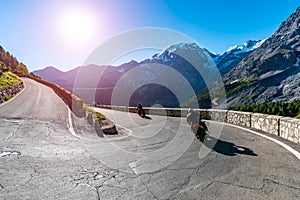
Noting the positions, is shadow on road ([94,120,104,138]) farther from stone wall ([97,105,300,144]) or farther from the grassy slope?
the grassy slope

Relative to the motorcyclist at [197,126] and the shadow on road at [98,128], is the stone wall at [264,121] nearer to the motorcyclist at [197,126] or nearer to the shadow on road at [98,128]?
the motorcyclist at [197,126]

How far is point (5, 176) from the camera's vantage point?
14.3 ft

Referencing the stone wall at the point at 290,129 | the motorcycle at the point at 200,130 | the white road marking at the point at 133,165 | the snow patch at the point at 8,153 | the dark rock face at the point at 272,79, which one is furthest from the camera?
the dark rock face at the point at 272,79

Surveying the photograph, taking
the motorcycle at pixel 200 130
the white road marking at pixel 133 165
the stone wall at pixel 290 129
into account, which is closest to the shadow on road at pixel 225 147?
the motorcycle at pixel 200 130

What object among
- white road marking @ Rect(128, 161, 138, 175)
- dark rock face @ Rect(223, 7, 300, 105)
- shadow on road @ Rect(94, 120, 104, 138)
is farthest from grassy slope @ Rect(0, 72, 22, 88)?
dark rock face @ Rect(223, 7, 300, 105)

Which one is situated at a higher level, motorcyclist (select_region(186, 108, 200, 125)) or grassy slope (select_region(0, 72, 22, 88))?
grassy slope (select_region(0, 72, 22, 88))

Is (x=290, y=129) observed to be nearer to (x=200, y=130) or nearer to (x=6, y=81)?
(x=200, y=130)

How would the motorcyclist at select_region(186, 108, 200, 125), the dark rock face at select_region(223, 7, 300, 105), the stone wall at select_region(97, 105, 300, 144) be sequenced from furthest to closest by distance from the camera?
1. the dark rock face at select_region(223, 7, 300, 105)
2. the motorcyclist at select_region(186, 108, 200, 125)
3. the stone wall at select_region(97, 105, 300, 144)

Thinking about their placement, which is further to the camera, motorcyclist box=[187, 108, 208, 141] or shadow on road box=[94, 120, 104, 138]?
shadow on road box=[94, 120, 104, 138]

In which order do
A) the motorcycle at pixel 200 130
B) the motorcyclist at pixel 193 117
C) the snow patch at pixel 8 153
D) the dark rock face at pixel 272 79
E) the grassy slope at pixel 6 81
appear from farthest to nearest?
the dark rock face at pixel 272 79 → the grassy slope at pixel 6 81 → the motorcyclist at pixel 193 117 → the motorcycle at pixel 200 130 → the snow patch at pixel 8 153

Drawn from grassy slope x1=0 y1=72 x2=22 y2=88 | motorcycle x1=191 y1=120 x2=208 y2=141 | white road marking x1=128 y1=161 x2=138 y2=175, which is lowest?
white road marking x1=128 y1=161 x2=138 y2=175

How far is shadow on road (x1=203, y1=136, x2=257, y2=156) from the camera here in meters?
6.29

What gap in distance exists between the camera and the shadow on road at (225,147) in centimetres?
629

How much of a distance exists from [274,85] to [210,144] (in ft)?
543
